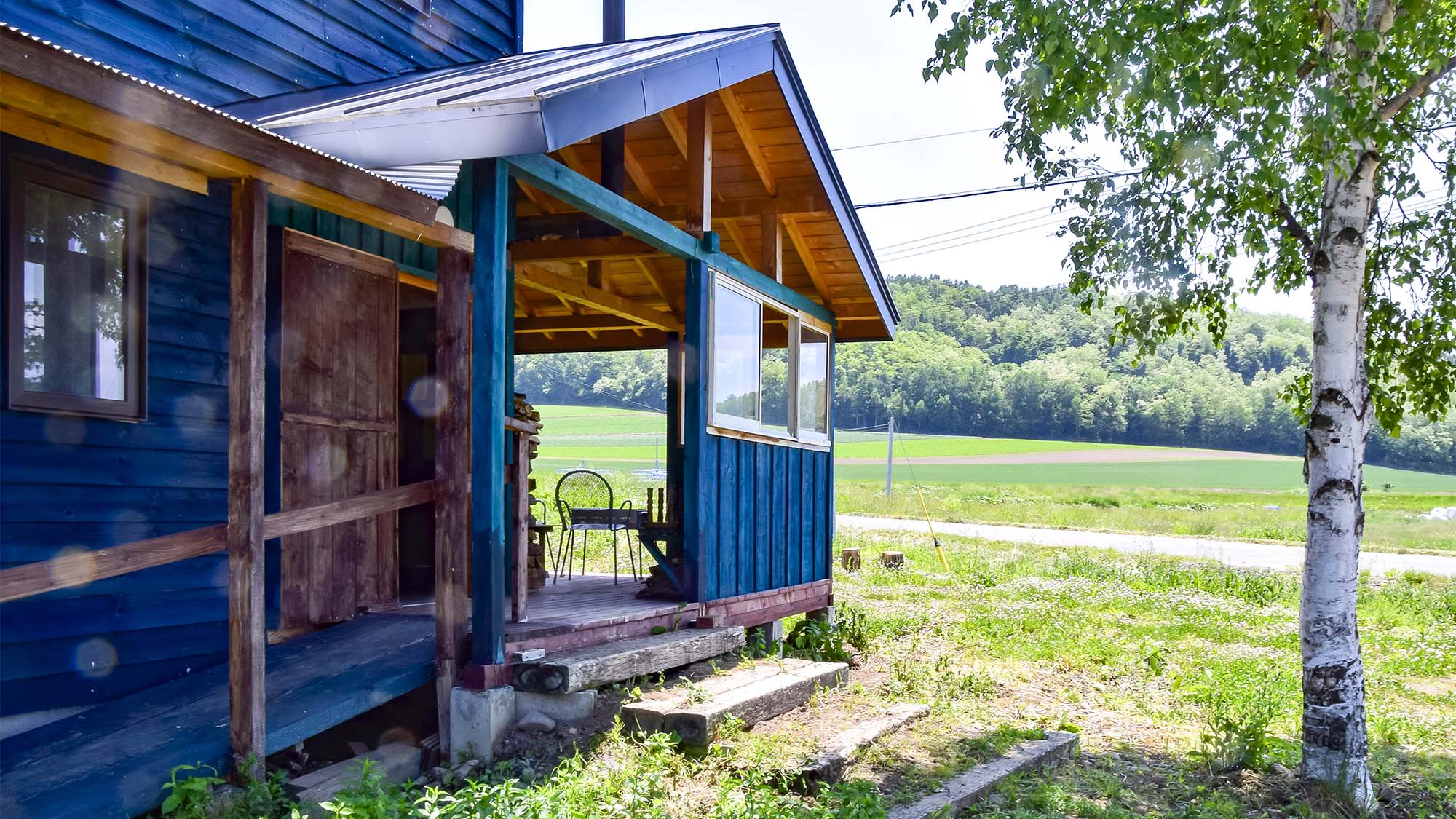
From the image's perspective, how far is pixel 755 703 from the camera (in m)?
5.76

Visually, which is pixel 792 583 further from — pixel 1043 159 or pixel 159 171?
pixel 159 171

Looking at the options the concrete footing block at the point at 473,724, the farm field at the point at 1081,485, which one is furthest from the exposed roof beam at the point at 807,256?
the farm field at the point at 1081,485

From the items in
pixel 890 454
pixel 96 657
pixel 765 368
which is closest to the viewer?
pixel 96 657

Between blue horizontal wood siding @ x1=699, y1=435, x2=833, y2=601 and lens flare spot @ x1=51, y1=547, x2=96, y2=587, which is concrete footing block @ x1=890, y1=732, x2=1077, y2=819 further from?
lens flare spot @ x1=51, y1=547, x2=96, y2=587

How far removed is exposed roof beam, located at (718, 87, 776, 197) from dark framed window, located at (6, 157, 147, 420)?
3721 millimetres

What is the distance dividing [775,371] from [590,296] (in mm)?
1650

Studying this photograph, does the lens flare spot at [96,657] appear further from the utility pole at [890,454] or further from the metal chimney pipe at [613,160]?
the utility pole at [890,454]

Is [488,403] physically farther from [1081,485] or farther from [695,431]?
[1081,485]

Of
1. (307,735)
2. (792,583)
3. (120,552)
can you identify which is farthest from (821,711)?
(120,552)

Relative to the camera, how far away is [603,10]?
8.40 meters

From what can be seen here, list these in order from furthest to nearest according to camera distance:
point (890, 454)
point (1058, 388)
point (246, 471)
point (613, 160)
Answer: point (1058, 388), point (890, 454), point (613, 160), point (246, 471)

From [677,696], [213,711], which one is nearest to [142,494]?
[213,711]

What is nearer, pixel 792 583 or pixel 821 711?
pixel 821 711

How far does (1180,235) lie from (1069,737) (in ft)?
10.6
